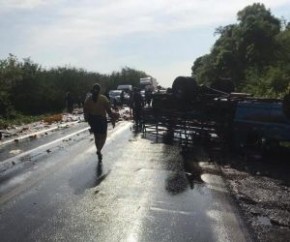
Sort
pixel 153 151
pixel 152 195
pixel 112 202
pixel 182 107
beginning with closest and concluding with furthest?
pixel 112 202 < pixel 152 195 < pixel 153 151 < pixel 182 107

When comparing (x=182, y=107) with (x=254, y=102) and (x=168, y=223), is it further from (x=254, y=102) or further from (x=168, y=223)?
(x=168, y=223)

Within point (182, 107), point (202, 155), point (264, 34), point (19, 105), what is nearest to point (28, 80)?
point (19, 105)

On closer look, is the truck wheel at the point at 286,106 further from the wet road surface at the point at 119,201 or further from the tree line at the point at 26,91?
the tree line at the point at 26,91

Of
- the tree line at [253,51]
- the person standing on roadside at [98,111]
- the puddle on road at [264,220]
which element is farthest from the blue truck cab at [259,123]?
the tree line at [253,51]

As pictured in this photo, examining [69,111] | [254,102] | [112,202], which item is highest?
[254,102]

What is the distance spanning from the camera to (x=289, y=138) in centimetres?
1205

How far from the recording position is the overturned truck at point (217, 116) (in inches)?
491

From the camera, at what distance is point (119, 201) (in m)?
7.96

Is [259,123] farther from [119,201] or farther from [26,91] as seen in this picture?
[26,91]

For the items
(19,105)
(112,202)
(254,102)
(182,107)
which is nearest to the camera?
(112,202)

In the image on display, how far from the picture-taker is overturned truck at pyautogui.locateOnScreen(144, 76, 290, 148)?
12.5m

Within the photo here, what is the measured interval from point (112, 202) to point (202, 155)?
593 cm

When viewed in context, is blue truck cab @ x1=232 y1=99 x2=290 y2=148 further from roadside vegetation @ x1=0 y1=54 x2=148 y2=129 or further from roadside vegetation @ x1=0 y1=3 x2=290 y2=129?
roadside vegetation @ x1=0 y1=54 x2=148 y2=129

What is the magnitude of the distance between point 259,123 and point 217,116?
2333 millimetres
